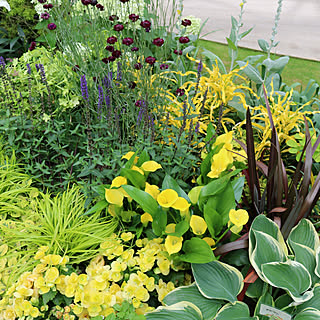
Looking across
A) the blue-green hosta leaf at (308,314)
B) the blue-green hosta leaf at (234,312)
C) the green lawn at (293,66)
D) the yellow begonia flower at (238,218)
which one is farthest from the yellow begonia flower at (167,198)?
the green lawn at (293,66)

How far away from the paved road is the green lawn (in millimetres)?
250

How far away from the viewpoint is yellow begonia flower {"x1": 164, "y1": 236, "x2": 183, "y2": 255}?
4.65 ft

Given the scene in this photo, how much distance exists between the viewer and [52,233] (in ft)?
5.46

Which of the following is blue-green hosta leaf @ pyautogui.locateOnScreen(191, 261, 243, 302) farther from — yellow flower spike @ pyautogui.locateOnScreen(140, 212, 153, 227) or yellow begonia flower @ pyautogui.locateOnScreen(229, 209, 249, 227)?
yellow flower spike @ pyautogui.locateOnScreen(140, 212, 153, 227)

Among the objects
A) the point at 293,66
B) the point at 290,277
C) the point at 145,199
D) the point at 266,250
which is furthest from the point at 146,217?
the point at 293,66

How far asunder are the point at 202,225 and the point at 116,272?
0.45 metres

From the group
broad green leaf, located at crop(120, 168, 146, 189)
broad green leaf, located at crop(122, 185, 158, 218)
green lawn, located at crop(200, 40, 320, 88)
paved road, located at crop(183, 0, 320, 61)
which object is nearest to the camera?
broad green leaf, located at crop(122, 185, 158, 218)

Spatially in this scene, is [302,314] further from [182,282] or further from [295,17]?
[295,17]

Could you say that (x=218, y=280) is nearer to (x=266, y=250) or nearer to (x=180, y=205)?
(x=266, y=250)

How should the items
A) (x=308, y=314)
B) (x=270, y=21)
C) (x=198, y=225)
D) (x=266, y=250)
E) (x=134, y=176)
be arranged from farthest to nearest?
(x=270, y=21), (x=134, y=176), (x=198, y=225), (x=266, y=250), (x=308, y=314)

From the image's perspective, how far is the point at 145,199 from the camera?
1.52 meters

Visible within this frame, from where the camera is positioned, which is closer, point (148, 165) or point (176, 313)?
point (176, 313)

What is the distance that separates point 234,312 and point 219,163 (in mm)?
684

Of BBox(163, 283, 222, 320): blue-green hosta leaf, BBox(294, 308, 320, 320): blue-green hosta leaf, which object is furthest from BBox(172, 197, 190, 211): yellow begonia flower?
BBox(294, 308, 320, 320): blue-green hosta leaf
